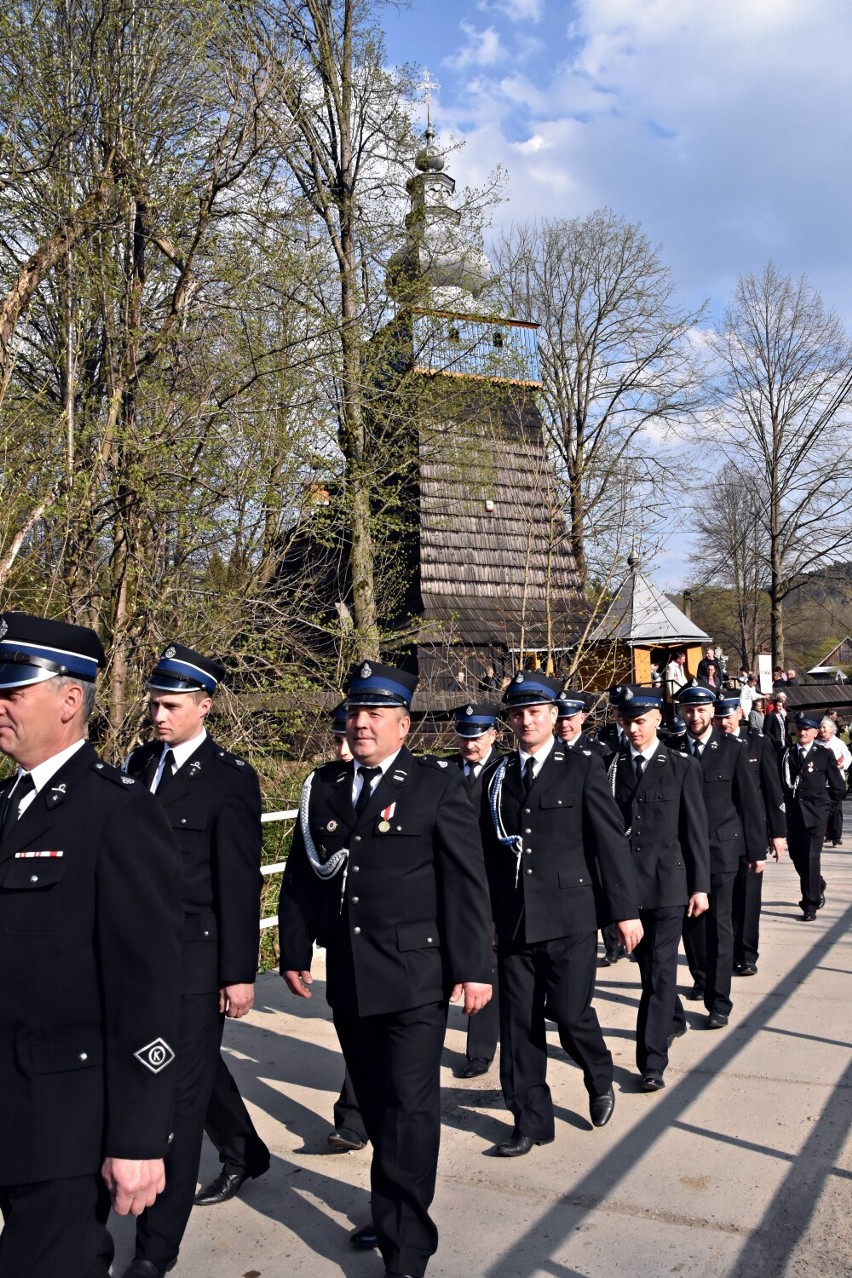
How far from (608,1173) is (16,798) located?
3213mm

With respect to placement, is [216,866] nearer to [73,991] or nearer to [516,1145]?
[73,991]

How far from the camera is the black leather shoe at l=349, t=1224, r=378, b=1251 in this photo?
3.98 m

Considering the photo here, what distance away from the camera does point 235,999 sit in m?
4.03

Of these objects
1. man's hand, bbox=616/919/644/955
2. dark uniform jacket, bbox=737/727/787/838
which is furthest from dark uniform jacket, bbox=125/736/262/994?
dark uniform jacket, bbox=737/727/787/838

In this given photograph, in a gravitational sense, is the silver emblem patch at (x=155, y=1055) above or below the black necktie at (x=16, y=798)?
below

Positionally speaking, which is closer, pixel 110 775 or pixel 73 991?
pixel 73 991

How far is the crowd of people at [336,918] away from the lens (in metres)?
2.43

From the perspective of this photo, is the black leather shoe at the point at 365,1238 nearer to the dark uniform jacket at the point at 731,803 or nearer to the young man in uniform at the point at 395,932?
the young man in uniform at the point at 395,932

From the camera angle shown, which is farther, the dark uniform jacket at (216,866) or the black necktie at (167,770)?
the black necktie at (167,770)

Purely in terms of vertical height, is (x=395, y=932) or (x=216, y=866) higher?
(x=216, y=866)

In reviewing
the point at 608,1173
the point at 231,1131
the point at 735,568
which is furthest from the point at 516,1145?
the point at 735,568

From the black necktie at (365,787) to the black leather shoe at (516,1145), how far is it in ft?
6.04

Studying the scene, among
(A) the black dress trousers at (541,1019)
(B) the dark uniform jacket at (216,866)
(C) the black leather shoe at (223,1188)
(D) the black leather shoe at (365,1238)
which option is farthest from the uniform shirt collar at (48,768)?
(A) the black dress trousers at (541,1019)

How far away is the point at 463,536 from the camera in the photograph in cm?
2567
